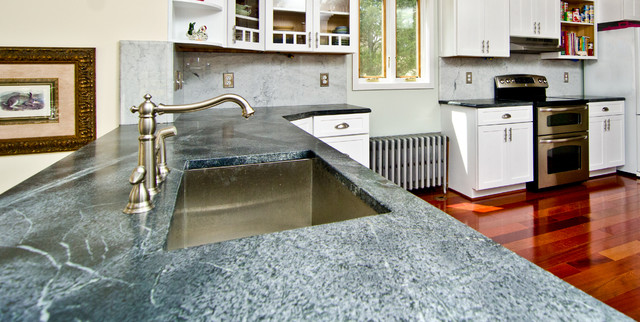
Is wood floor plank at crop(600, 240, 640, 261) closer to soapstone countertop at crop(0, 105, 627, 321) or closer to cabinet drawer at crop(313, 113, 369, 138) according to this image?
cabinet drawer at crop(313, 113, 369, 138)

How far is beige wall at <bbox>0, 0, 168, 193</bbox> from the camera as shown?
174 cm

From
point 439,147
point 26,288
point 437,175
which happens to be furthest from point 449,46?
point 26,288

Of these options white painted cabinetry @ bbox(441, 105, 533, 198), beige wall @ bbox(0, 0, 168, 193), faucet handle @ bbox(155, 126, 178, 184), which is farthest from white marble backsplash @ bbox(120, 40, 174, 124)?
white painted cabinetry @ bbox(441, 105, 533, 198)

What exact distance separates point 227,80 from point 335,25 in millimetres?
1004

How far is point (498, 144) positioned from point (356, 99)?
1.40 metres

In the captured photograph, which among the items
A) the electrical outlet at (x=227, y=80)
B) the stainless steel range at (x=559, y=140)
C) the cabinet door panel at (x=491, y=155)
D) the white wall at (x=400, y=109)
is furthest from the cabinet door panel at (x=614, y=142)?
the electrical outlet at (x=227, y=80)

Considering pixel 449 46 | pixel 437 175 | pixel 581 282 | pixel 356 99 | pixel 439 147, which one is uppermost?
pixel 449 46

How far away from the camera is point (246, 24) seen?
8.64ft

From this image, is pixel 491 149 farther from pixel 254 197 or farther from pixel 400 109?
pixel 254 197

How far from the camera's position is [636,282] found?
6.23 feet

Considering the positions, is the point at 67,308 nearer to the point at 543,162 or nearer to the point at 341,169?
the point at 341,169

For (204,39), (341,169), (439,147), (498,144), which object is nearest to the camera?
(341,169)

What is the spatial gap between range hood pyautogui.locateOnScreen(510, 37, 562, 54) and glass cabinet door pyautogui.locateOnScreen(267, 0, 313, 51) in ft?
7.42

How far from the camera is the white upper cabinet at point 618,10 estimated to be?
3953mm
